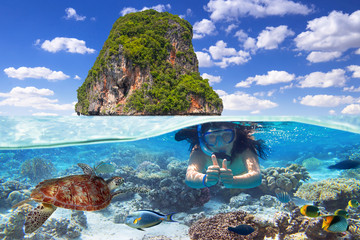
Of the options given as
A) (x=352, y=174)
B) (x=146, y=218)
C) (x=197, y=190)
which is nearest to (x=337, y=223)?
(x=146, y=218)

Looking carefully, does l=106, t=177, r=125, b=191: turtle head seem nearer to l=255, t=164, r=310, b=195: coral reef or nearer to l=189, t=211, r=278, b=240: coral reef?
l=189, t=211, r=278, b=240: coral reef

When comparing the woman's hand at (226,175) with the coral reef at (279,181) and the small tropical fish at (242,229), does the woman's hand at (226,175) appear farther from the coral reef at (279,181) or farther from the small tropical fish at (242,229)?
the coral reef at (279,181)

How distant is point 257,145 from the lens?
745 cm

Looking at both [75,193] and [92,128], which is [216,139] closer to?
[92,128]

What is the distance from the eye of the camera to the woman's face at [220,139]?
7325mm

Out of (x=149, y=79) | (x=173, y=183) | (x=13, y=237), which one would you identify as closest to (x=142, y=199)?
(x=173, y=183)

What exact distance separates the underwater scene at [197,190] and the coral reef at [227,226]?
27 mm

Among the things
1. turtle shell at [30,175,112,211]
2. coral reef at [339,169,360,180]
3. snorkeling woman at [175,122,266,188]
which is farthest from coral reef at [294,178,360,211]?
turtle shell at [30,175,112,211]

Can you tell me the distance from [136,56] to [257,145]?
42856 mm

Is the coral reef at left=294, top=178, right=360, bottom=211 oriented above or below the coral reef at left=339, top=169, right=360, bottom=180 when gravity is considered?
above

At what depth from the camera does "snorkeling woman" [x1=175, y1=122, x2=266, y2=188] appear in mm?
5504

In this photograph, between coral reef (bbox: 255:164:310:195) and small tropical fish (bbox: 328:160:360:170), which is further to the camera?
coral reef (bbox: 255:164:310:195)

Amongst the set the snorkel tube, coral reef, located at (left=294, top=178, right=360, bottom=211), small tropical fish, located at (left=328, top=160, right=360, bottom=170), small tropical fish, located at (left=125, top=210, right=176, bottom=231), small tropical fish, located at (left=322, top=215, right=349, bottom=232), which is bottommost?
coral reef, located at (left=294, top=178, right=360, bottom=211)

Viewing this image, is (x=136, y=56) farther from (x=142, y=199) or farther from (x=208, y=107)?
(x=142, y=199)
